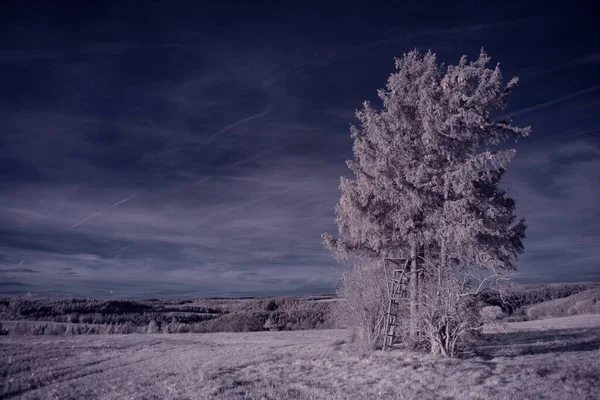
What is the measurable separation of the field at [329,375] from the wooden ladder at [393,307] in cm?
89

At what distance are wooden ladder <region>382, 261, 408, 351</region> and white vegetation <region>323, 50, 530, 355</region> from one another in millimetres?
467

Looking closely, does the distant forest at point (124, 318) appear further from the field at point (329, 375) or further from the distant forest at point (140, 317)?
the field at point (329, 375)

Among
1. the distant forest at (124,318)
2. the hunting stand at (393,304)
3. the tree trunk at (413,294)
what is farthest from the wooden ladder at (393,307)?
the distant forest at (124,318)

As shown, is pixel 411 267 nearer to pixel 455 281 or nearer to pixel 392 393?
pixel 455 281

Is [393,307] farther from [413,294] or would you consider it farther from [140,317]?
[140,317]

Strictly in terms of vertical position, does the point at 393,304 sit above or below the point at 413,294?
below

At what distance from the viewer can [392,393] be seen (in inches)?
351

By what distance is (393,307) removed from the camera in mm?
15164

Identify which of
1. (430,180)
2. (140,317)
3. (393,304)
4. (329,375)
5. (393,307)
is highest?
(430,180)

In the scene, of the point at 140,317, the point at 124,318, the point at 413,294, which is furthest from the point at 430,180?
the point at 140,317

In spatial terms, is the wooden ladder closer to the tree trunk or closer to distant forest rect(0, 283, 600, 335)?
the tree trunk

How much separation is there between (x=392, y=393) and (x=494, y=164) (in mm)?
9544

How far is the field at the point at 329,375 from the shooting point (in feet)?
29.4

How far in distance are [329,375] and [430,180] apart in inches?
334
